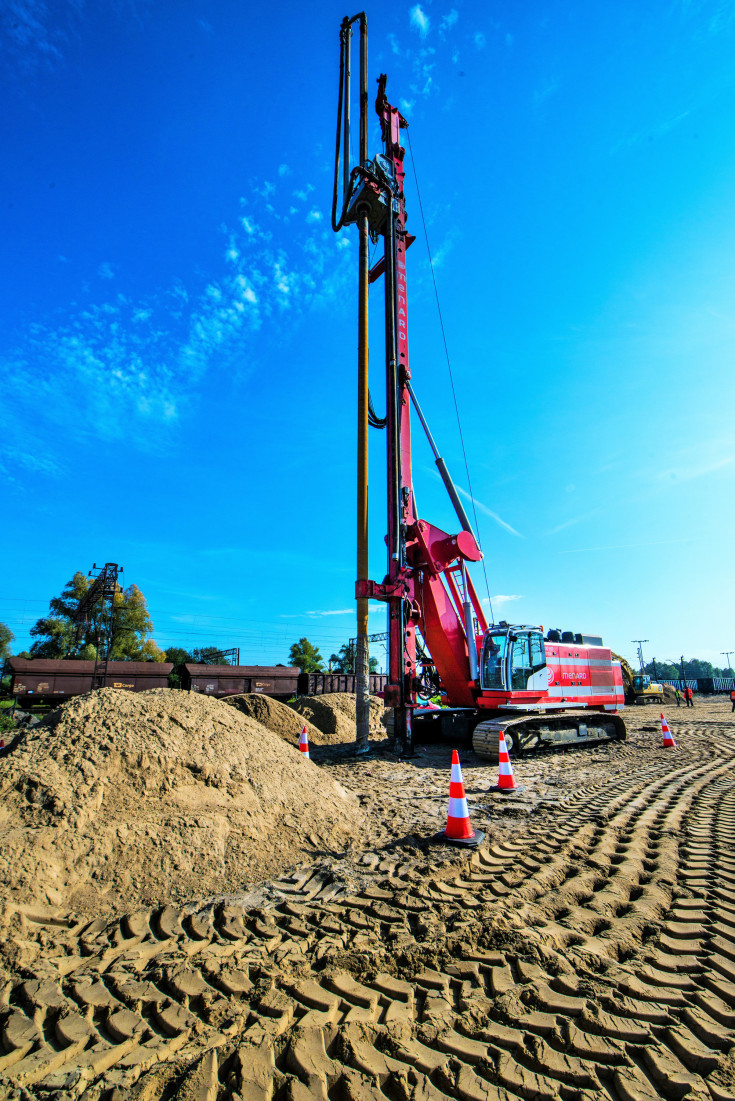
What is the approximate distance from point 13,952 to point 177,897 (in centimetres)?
99

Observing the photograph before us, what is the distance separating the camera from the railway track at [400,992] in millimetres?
1947

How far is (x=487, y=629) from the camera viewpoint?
461 inches

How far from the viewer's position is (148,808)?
400 centimetres

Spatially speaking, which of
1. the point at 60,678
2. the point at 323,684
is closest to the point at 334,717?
the point at 323,684

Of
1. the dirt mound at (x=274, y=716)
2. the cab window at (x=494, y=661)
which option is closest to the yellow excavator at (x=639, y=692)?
the cab window at (x=494, y=661)

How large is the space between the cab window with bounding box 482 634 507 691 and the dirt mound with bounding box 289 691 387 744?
4.50m

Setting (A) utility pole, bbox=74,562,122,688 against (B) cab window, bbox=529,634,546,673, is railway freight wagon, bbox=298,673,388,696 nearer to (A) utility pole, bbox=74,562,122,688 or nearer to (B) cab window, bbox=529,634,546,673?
(A) utility pole, bbox=74,562,122,688

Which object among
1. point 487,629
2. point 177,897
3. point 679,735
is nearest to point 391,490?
point 487,629

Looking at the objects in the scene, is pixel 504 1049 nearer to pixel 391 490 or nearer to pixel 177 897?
pixel 177 897

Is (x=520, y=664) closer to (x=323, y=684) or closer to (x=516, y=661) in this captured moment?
(x=516, y=661)

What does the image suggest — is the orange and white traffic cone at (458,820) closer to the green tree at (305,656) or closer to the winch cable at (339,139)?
the winch cable at (339,139)

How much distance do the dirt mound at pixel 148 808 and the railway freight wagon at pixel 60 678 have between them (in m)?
21.4

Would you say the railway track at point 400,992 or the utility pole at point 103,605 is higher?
the utility pole at point 103,605

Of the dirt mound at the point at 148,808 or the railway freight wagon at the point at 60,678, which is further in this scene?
the railway freight wagon at the point at 60,678
